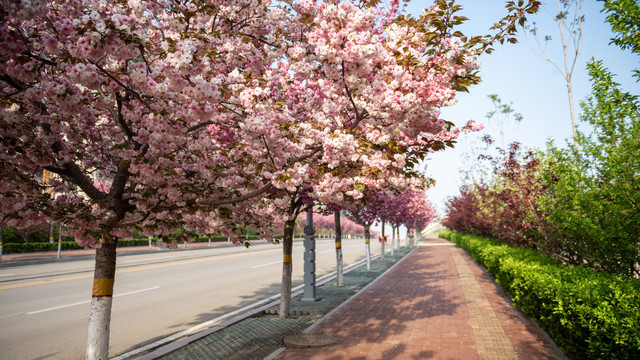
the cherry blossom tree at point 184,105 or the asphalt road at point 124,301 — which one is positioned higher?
the cherry blossom tree at point 184,105

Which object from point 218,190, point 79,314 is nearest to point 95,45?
point 218,190

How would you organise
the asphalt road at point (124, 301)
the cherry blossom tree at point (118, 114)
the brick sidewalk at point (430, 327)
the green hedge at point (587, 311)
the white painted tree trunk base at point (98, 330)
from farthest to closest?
the asphalt road at point (124, 301) → the brick sidewalk at point (430, 327) → the white painted tree trunk base at point (98, 330) → the green hedge at point (587, 311) → the cherry blossom tree at point (118, 114)

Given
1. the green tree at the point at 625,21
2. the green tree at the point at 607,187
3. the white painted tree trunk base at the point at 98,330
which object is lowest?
Result: the white painted tree trunk base at the point at 98,330

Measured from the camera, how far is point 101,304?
504cm

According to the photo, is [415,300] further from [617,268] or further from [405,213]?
[405,213]

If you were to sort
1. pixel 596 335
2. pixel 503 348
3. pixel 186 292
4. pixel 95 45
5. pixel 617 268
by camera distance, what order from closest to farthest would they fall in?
pixel 95 45 → pixel 596 335 → pixel 503 348 → pixel 617 268 → pixel 186 292

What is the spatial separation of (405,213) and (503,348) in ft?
62.5

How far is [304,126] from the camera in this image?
607 centimetres

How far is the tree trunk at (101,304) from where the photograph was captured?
492cm

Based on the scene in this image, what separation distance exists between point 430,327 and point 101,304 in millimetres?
6492

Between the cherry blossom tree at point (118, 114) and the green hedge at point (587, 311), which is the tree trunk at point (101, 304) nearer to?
the cherry blossom tree at point (118, 114)

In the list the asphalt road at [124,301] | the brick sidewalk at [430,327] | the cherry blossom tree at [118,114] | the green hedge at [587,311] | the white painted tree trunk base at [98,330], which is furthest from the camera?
the asphalt road at [124,301]

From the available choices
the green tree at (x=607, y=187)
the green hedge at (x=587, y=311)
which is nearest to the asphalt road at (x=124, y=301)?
the green hedge at (x=587, y=311)

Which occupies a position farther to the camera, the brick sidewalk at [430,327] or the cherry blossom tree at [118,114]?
the brick sidewalk at [430,327]
